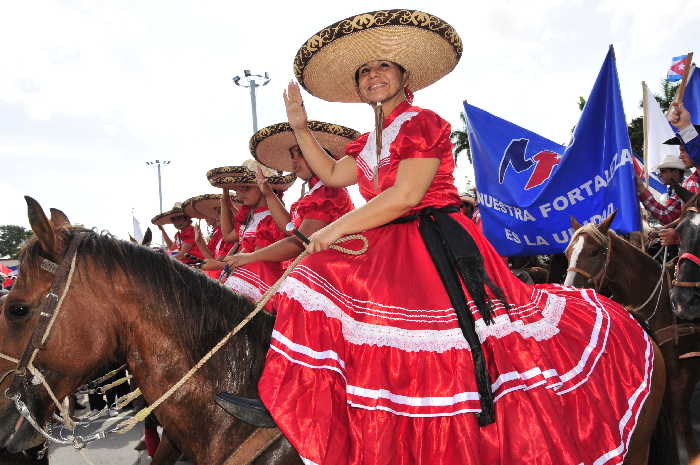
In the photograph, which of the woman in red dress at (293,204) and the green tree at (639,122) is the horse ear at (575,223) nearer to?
the woman in red dress at (293,204)

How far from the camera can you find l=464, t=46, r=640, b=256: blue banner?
239 inches

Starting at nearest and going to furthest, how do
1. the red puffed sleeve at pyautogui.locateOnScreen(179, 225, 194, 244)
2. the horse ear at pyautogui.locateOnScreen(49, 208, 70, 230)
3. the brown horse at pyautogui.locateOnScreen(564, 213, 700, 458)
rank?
the horse ear at pyautogui.locateOnScreen(49, 208, 70, 230), the brown horse at pyautogui.locateOnScreen(564, 213, 700, 458), the red puffed sleeve at pyautogui.locateOnScreen(179, 225, 194, 244)

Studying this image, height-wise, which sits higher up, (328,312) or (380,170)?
(380,170)

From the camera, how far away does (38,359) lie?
204 centimetres

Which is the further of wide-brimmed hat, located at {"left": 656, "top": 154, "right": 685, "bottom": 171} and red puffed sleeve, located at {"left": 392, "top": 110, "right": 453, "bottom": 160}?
wide-brimmed hat, located at {"left": 656, "top": 154, "right": 685, "bottom": 171}

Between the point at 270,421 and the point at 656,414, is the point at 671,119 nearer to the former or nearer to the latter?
the point at 656,414

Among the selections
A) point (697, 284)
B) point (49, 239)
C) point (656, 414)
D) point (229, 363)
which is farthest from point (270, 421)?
point (697, 284)

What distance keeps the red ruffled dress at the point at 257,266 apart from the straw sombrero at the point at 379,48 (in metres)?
2.01

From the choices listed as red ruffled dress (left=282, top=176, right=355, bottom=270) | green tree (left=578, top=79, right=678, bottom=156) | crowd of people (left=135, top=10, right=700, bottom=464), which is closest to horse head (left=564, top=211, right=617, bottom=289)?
crowd of people (left=135, top=10, right=700, bottom=464)

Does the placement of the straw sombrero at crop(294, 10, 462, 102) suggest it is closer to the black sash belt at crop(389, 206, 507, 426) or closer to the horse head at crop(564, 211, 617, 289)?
the black sash belt at crop(389, 206, 507, 426)

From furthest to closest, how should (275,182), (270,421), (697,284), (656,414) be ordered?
(275,182) < (697,284) < (656,414) < (270,421)

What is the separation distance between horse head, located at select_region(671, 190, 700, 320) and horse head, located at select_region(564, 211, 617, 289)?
895 mm

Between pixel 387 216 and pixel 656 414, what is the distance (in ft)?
7.73

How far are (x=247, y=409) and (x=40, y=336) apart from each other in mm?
869
